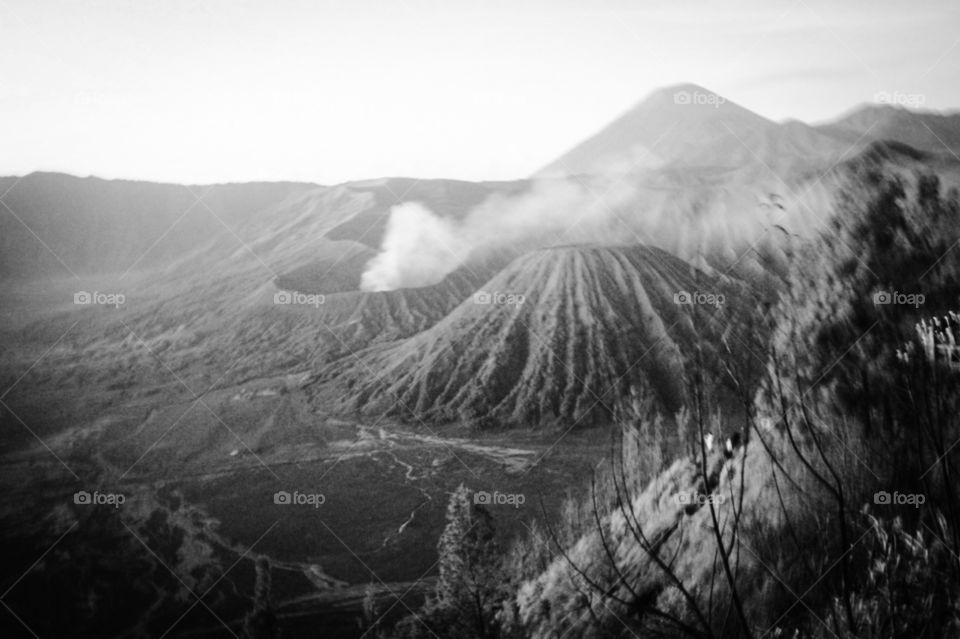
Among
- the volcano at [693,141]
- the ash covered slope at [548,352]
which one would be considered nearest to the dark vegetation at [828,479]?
the ash covered slope at [548,352]

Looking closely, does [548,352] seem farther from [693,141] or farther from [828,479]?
[693,141]

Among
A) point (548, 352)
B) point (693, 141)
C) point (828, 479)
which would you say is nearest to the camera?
point (828, 479)

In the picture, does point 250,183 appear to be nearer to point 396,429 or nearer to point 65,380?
point 65,380

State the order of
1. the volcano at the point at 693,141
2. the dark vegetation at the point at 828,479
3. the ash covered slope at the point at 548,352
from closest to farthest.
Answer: the dark vegetation at the point at 828,479 → the ash covered slope at the point at 548,352 → the volcano at the point at 693,141

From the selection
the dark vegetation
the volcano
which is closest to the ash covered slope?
the dark vegetation

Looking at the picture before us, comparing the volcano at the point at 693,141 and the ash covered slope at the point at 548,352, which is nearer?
the ash covered slope at the point at 548,352

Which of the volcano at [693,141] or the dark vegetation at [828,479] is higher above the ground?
the volcano at [693,141]

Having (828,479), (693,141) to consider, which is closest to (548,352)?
(828,479)

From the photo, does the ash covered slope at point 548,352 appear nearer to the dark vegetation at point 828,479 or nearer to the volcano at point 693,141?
the dark vegetation at point 828,479

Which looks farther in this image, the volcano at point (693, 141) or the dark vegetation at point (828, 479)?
the volcano at point (693, 141)

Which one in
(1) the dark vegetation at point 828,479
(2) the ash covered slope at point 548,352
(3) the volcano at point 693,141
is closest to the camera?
(1) the dark vegetation at point 828,479

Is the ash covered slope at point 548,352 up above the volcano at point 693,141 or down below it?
below
